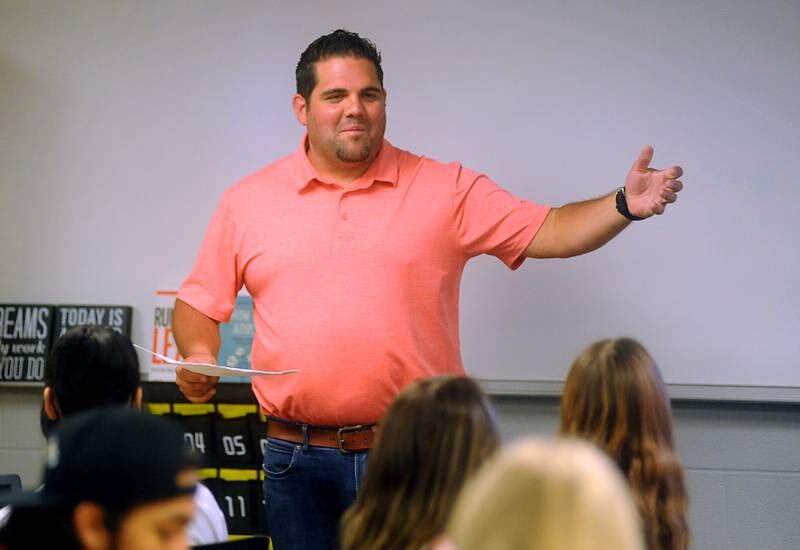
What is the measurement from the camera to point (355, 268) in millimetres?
2592

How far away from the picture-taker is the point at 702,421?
3359mm

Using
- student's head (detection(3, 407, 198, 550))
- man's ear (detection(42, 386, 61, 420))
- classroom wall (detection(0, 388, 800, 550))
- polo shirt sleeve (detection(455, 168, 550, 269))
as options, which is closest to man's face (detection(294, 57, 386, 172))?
polo shirt sleeve (detection(455, 168, 550, 269))

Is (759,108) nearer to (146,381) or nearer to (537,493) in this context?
(146,381)

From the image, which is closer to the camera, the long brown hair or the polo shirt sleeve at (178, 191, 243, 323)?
the long brown hair

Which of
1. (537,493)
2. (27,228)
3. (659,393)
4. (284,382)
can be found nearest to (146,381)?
(27,228)

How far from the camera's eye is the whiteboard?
3.32 metres

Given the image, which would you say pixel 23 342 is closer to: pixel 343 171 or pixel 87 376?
pixel 343 171

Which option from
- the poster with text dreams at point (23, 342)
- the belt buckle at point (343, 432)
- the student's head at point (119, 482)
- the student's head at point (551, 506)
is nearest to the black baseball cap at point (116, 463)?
the student's head at point (119, 482)

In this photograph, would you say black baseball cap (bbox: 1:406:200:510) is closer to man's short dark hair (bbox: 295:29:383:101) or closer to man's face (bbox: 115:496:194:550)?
man's face (bbox: 115:496:194:550)

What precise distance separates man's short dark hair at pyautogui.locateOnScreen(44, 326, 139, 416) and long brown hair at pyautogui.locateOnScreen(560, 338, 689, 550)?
2.74 ft

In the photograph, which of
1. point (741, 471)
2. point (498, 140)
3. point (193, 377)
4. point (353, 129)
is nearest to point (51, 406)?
point (193, 377)

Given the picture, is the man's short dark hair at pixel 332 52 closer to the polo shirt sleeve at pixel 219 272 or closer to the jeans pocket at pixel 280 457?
the polo shirt sleeve at pixel 219 272

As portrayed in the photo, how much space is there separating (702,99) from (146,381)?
2.01 metres

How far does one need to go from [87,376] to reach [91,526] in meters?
0.92
